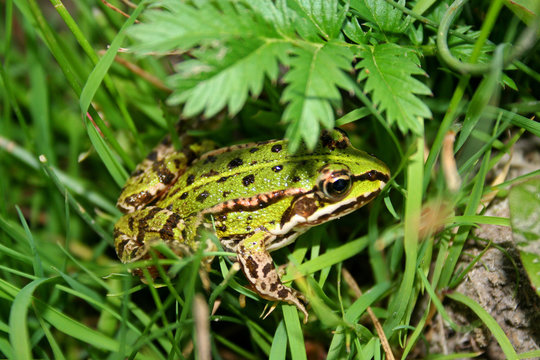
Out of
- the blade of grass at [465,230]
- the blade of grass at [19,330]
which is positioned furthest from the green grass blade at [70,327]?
the blade of grass at [465,230]

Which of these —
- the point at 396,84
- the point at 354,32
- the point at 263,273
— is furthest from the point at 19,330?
the point at 354,32

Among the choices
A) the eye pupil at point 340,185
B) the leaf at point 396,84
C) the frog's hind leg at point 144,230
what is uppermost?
the leaf at point 396,84

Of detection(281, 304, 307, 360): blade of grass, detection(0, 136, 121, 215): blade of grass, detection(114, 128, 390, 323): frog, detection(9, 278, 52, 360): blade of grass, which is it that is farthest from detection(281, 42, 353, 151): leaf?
detection(0, 136, 121, 215): blade of grass

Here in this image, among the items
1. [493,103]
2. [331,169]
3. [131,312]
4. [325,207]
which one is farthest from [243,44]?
[131,312]

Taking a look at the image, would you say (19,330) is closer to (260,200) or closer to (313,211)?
(260,200)

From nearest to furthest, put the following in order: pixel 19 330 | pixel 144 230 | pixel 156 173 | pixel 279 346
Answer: pixel 19 330 → pixel 279 346 → pixel 144 230 → pixel 156 173

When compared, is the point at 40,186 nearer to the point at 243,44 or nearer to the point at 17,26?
the point at 17,26

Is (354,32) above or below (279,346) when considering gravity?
above

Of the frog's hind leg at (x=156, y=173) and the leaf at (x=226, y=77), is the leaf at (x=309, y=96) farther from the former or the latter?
the frog's hind leg at (x=156, y=173)
